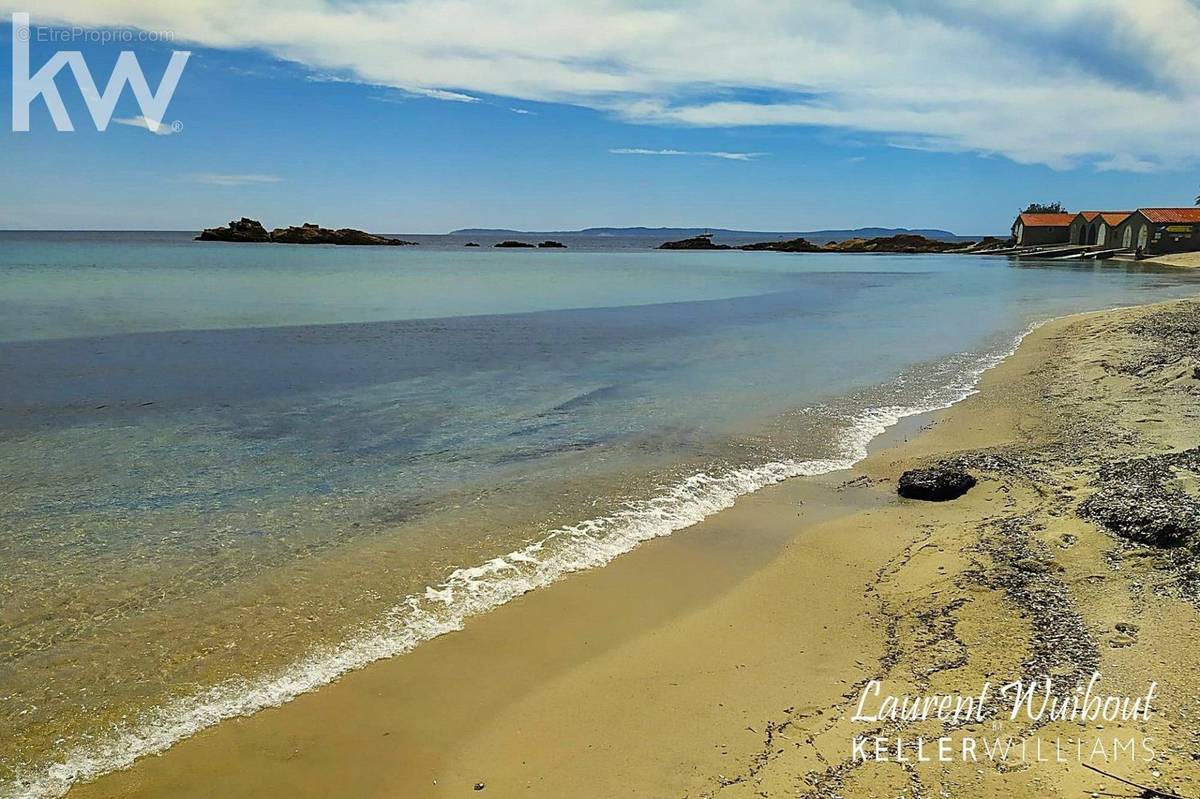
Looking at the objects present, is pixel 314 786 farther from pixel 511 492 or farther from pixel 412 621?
pixel 511 492

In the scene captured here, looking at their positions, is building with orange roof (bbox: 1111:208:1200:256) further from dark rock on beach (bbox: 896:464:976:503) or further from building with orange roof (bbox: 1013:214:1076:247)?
dark rock on beach (bbox: 896:464:976:503)

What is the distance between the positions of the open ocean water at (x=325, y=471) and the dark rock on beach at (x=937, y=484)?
1476mm

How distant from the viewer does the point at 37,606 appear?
5902mm

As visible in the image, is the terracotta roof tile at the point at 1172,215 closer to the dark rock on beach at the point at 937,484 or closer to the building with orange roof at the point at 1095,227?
the building with orange roof at the point at 1095,227

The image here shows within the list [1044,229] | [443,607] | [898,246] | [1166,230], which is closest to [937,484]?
[443,607]

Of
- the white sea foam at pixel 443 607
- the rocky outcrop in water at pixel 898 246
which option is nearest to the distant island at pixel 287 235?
the rocky outcrop in water at pixel 898 246

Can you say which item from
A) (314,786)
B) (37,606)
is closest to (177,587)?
(37,606)

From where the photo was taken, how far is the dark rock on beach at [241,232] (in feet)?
382

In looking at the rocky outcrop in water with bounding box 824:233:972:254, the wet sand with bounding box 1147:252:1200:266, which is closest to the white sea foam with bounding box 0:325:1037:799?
the wet sand with bounding box 1147:252:1200:266

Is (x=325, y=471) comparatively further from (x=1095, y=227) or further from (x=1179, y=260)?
(x=1095, y=227)

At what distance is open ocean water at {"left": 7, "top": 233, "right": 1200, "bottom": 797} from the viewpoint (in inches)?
205

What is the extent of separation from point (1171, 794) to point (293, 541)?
21.1ft

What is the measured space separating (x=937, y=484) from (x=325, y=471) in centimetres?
664

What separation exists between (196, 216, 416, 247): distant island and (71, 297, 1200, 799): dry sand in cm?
12416
